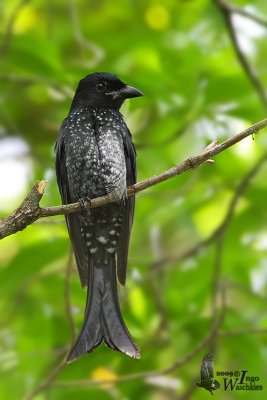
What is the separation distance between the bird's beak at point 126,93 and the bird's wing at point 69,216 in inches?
13.7

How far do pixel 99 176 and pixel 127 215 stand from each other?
239 millimetres

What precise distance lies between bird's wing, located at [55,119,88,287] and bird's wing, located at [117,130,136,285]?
177 mm

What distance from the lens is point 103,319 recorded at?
372 centimetres

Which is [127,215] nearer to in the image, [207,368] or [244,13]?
[207,368]

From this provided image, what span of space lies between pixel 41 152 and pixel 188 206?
140 cm

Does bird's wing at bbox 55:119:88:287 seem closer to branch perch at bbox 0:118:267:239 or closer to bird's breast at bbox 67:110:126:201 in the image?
bird's breast at bbox 67:110:126:201

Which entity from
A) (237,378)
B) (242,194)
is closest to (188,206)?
(242,194)

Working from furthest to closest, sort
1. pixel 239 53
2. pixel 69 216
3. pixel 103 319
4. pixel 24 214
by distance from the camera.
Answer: pixel 239 53
pixel 69 216
pixel 103 319
pixel 24 214

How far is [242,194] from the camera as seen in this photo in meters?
4.73

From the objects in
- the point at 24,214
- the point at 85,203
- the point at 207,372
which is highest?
the point at 85,203

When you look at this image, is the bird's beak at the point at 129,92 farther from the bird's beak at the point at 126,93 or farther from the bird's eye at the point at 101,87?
the bird's eye at the point at 101,87

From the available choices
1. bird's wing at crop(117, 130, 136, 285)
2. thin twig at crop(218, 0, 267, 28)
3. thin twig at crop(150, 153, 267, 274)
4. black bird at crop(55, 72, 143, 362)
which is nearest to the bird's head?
black bird at crop(55, 72, 143, 362)

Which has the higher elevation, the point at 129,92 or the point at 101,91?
the point at 101,91

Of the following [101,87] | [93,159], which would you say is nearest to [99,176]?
[93,159]
